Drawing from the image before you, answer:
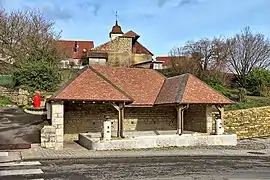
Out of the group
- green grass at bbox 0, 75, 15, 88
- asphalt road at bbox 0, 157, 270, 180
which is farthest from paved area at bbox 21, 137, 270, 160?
green grass at bbox 0, 75, 15, 88

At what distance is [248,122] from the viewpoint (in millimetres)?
24297

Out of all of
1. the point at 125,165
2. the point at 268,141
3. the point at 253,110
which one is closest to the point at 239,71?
the point at 253,110

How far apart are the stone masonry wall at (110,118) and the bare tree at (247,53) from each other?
667 inches

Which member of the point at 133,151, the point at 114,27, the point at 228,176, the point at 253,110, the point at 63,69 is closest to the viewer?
the point at 228,176

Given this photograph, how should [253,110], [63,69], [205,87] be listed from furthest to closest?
[63,69] → [253,110] → [205,87]

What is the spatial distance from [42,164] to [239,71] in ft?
95.2

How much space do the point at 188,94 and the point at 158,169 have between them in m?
8.51

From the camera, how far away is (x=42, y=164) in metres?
11.9

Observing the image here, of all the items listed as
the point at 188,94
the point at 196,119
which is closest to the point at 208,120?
the point at 196,119

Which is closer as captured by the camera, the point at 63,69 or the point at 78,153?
the point at 78,153

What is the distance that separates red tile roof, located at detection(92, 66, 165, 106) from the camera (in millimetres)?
21109

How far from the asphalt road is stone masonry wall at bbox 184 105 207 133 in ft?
22.9

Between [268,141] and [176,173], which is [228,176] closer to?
[176,173]

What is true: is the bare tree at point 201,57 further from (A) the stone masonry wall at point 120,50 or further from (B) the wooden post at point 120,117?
(B) the wooden post at point 120,117
